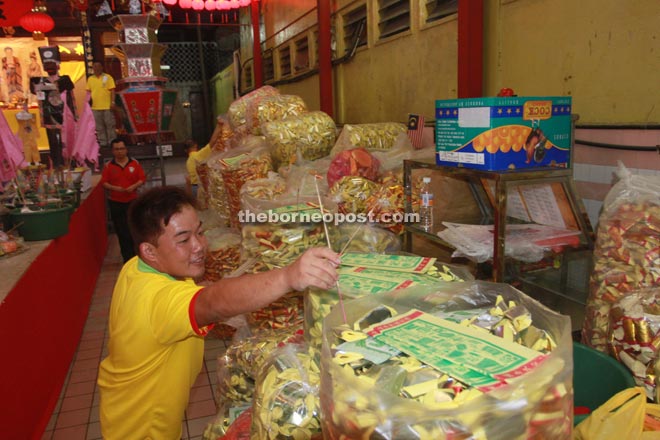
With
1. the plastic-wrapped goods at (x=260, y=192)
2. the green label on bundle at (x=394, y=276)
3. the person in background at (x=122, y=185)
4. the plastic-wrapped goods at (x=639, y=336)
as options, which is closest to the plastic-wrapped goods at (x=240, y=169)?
the plastic-wrapped goods at (x=260, y=192)

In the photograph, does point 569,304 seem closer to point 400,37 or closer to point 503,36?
point 503,36

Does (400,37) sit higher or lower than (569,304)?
higher

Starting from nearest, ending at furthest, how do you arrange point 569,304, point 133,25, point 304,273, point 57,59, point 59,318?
point 304,273 < point 569,304 < point 59,318 < point 133,25 < point 57,59

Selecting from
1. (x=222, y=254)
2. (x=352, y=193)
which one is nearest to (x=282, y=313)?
(x=352, y=193)

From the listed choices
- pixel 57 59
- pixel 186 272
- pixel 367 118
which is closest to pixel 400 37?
pixel 367 118

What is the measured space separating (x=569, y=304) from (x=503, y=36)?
1447 millimetres

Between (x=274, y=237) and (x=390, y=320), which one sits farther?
(x=274, y=237)

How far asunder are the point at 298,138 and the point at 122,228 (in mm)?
3056

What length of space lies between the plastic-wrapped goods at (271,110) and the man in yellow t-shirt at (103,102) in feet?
18.8

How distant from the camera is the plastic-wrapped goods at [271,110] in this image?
3.24 metres

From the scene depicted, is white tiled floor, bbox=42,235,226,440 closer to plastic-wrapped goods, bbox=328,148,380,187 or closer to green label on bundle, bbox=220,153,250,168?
green label on bundle, bbox=220,153,250,168

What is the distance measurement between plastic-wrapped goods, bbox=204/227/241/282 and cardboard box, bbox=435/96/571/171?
1667 millimetres

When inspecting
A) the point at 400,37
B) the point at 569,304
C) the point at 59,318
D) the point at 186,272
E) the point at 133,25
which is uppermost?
the point at 133,25

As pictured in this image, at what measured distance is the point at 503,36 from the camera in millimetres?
2531
